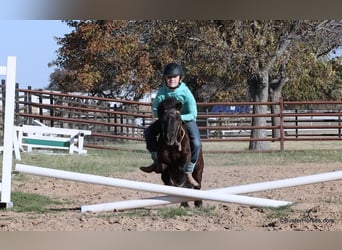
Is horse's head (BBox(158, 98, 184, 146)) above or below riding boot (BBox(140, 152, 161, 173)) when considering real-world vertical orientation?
above

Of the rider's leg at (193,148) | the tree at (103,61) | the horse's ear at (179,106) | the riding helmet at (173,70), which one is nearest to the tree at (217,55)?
the tree at (103,61)

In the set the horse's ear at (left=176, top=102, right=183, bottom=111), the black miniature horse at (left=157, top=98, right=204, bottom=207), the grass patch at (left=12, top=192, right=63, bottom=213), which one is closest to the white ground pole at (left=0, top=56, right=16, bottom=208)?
the grass patch at (left=12, top=192, right=63, bottom=213)

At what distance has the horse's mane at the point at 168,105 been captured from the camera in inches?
243

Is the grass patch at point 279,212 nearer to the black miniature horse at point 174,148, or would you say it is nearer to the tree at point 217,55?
the black miniature horse at point 174,148

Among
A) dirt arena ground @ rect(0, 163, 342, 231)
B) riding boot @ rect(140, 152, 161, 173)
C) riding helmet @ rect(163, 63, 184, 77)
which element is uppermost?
riding helmet @ rect(163, 63, 184, 77)

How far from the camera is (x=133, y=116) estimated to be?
7574mm

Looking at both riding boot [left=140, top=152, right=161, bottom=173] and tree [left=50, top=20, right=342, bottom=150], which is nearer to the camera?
riding boot [left=140, top=152, right=161, bottom=173]

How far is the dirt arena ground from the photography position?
19.3ft

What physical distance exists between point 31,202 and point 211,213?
178 cm

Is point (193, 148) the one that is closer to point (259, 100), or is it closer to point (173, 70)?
point (173, 70)

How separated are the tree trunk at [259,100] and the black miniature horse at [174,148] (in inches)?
47.1

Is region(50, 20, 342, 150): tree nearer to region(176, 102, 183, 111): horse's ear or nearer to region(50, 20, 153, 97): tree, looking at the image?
region(50, 20, 153, 97): tree

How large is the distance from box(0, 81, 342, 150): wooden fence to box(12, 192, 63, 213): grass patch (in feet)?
3.22
